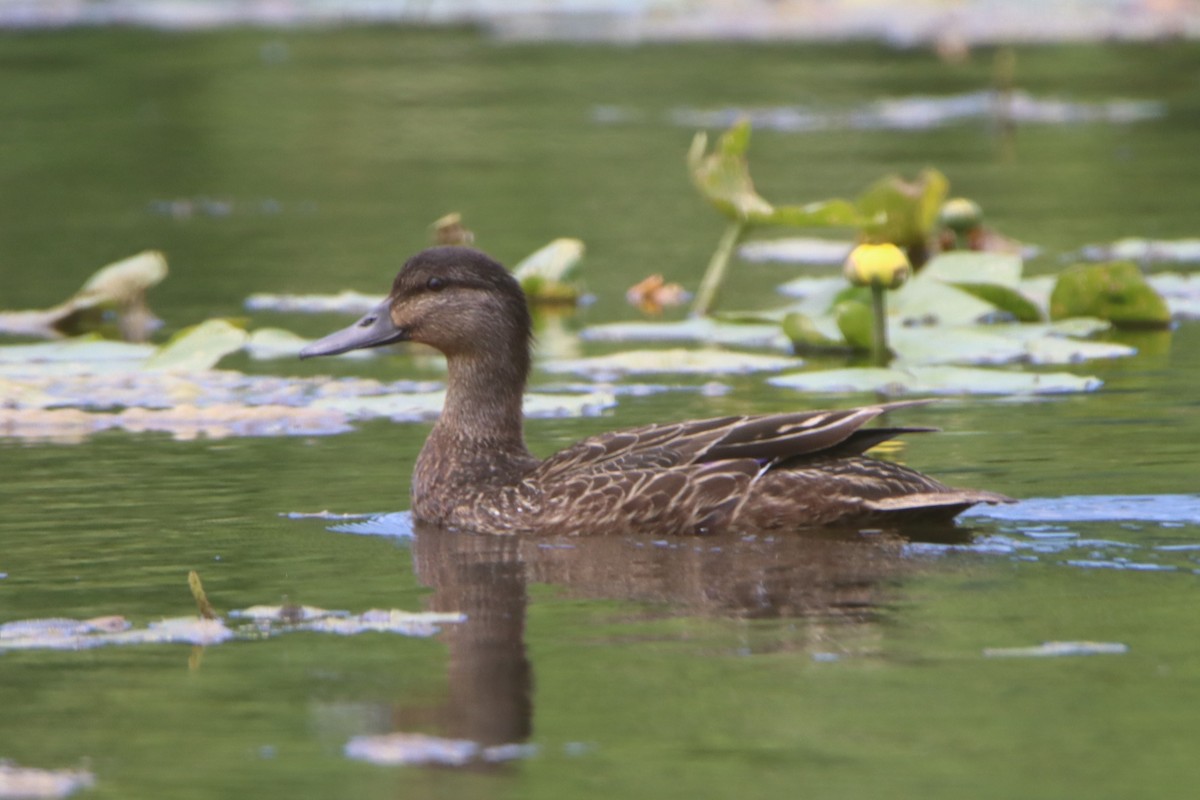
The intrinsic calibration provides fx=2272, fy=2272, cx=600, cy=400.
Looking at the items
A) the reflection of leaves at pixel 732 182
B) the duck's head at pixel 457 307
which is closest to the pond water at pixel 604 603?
the duck's head at pixel 457 307

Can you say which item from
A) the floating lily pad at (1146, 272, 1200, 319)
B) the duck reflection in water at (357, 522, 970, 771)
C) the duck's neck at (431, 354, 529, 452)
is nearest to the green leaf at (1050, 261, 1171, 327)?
the floating lily pad at (1146, 272, 1200, 319)

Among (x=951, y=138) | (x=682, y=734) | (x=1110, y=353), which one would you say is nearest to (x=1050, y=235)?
(x=1110, y=353)

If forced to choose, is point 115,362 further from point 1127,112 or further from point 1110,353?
point 1127,112

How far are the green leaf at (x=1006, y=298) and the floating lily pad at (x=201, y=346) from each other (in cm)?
367

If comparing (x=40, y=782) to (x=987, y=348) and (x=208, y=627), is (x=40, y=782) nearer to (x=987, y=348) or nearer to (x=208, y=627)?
(x=208, y=627)

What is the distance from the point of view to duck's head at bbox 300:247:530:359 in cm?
833

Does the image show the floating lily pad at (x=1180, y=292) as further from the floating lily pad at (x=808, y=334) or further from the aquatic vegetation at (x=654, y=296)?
the aquatic vegetation at (x=654, y=296)

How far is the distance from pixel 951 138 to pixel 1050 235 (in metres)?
6.22

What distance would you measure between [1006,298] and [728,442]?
443 centimetres

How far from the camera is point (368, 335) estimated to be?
8.38 metres

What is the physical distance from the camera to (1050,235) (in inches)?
600

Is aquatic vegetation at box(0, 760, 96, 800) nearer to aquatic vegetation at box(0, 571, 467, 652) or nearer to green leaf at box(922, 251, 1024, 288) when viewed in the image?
aquatic vegetation at box(0, 571, 467, 652)

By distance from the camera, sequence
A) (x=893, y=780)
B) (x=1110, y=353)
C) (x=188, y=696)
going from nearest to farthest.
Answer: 1. (x=893, y=780)
2. (x=188, y=696)
3. (x=1110, y=353)

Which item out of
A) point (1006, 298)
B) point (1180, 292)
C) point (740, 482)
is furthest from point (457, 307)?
point (1180, 292)
